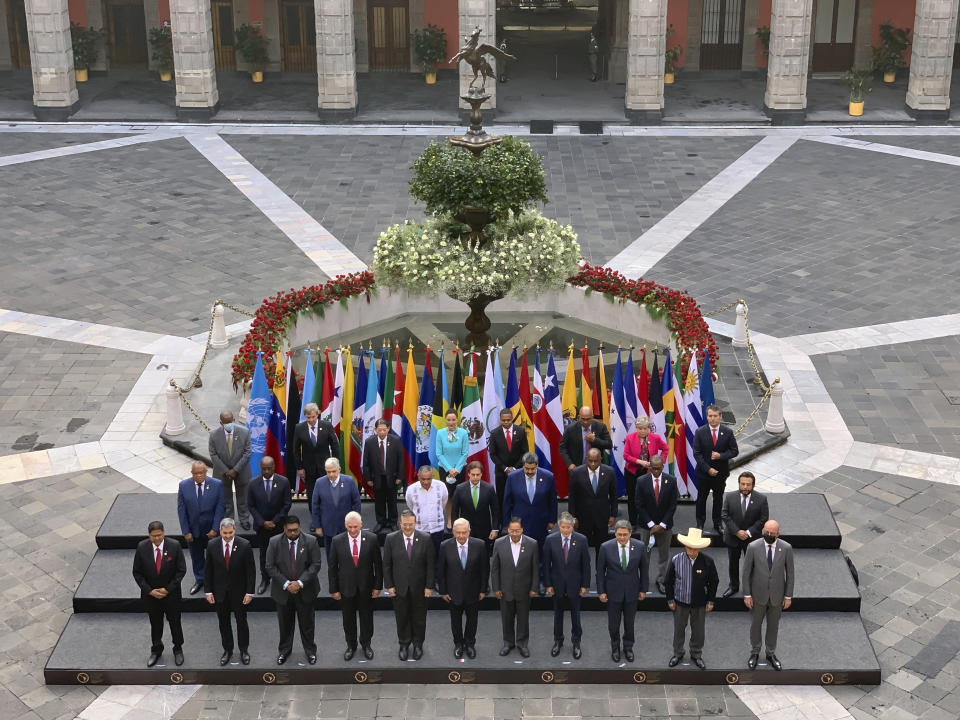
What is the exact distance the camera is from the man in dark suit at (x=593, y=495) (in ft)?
41.8

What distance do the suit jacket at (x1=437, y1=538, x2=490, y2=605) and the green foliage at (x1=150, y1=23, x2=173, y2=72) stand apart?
2853 cm

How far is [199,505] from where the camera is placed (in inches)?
489

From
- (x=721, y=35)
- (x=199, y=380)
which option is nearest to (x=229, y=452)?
(x=199, y=380)

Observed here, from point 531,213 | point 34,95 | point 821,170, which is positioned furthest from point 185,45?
point 531,213

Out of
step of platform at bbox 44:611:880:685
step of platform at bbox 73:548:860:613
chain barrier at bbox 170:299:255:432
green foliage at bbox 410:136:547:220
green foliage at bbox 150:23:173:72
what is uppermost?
green foliage at bbox 410:136:547:220

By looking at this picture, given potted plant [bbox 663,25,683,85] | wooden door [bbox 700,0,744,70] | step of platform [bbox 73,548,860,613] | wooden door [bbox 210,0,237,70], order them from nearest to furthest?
step of platform [bbox 73,548,860,613], potted plant [bbox 663,25,683,85], wooden door [bbox 700,0,744,70], wooden door [bbox 210,0,237,70]

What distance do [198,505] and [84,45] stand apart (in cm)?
2822

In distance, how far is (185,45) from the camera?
32.8 meters

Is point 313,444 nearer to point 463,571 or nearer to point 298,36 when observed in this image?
point 463,571

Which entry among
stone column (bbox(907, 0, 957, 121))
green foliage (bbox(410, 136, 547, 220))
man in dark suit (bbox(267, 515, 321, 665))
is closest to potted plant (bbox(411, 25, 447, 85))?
stone column (bbox(907, 0, 957, 121))

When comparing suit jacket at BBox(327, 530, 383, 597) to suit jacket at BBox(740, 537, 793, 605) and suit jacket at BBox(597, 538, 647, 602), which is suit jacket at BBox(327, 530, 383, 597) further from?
suit jacket at BBox(740, 537, 793, 605)

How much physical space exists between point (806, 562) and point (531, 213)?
21.3 feet

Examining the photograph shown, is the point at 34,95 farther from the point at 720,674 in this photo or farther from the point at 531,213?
the point at 720,674

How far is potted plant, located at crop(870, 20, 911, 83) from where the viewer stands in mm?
36438
